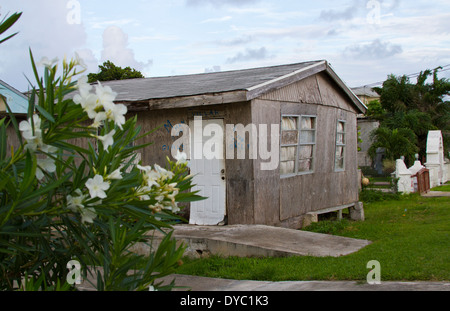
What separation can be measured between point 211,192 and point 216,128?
4.23 ft

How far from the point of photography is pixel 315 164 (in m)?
12.2

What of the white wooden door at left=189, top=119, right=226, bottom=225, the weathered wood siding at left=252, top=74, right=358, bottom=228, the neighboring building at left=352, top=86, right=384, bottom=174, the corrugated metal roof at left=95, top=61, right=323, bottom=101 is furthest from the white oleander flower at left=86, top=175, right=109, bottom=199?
the neighboring building at left=352, top=86, right=384, bottom=174

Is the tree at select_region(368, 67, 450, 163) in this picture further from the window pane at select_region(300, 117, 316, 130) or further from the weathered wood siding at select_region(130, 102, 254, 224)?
the weathered wood siding at select_region(130, 102, 254, 224)

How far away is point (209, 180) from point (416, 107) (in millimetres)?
24859

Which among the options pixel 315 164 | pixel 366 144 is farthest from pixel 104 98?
pixel 366 144

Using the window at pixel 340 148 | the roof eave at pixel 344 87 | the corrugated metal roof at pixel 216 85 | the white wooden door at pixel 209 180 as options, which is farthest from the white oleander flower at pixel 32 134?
the window at pixel 340 148

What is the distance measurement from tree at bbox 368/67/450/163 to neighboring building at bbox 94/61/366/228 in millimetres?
17566

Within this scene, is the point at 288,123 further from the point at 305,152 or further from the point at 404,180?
the point at 404,180

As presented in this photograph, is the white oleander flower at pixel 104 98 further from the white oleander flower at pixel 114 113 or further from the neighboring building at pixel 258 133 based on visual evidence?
the neighboring building at pixel 258 133

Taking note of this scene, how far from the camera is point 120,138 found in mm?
2400

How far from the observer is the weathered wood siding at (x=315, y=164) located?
400 inches

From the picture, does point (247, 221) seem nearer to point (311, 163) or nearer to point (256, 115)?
point (256, 115)

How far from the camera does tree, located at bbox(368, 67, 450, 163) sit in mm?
29422
